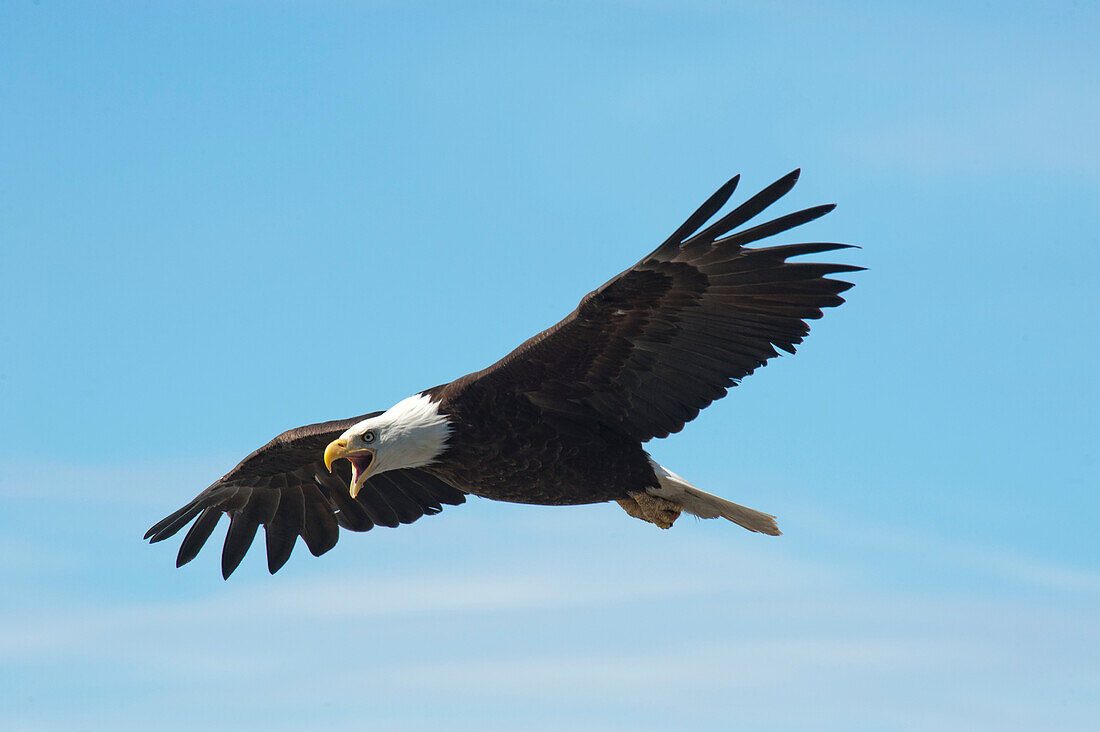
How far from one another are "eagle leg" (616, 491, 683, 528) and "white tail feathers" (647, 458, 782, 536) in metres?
0.04

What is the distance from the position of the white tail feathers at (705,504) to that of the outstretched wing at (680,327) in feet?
1.69

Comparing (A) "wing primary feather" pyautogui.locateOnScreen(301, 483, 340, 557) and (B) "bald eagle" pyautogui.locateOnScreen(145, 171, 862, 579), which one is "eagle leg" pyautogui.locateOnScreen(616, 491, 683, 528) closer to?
(B) "bald eagle" pyautogui.locateOnScreen(145, 171, 862, 579)

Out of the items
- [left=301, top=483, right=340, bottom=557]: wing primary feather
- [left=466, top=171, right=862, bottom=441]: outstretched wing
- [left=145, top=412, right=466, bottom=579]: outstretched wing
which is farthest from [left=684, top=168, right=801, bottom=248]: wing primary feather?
[left=301, top=483, right=340, bottom=557]: wing primary feather

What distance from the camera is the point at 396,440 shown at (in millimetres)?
7895

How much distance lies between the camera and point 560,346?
747 cm

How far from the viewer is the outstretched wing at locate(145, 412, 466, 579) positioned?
956 cm

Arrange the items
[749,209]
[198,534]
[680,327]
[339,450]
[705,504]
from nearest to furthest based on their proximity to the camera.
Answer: [749,209] < [680,327] < [339,450] < [705,504] < [198,534]

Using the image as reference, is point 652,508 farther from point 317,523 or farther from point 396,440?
point 317,523

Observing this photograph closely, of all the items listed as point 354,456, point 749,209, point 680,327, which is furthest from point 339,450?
point 749,209

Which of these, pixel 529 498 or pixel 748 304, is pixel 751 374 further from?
pixel 529 498

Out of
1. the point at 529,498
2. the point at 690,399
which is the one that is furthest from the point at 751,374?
the point at 529,498

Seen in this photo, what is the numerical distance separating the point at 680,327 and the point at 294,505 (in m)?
3.86

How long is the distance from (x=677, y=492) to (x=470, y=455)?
1.48m

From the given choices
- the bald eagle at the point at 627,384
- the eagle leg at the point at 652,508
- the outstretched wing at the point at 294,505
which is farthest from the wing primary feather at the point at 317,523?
the eagle leg at the point at 652,508
